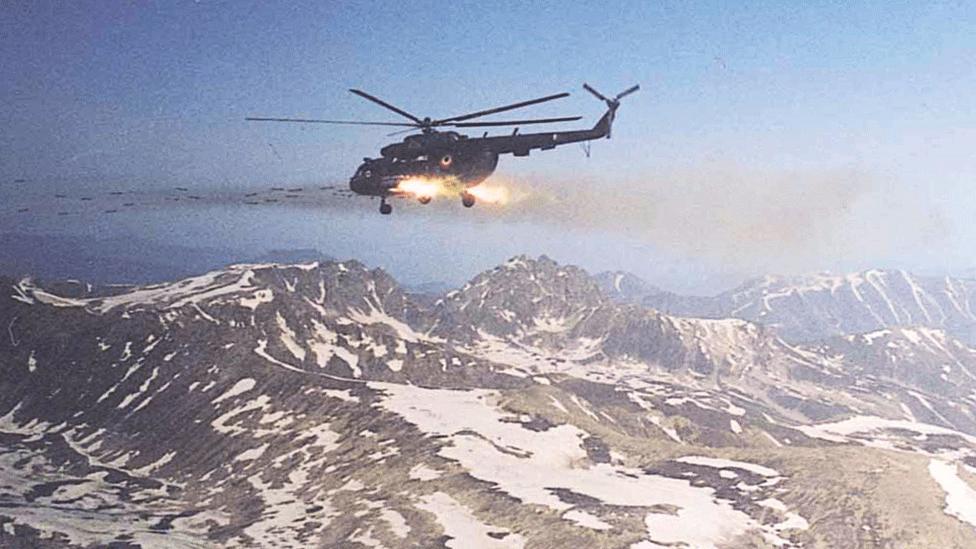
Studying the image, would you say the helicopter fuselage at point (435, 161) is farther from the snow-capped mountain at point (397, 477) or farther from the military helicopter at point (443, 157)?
the snow-capped mountain at point (397, 477)

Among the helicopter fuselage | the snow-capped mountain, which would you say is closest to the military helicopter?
the helicopter fuselage

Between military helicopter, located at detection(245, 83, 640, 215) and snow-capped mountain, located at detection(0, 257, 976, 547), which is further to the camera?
snow-capped mountain, located at detection(0, 257, 976, 547)

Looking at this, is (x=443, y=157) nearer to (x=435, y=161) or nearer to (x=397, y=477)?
(x=435, y=161)

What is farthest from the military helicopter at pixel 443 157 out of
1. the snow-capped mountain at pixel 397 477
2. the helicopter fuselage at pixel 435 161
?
the snow-capped mountain at pixel 397 477

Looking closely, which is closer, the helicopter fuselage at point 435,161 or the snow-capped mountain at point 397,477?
the helicopter fuselage at point 435,161

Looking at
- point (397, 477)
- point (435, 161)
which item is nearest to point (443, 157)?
point (435, 161)

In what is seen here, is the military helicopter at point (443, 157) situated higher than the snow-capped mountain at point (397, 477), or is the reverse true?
the military helicopter at point (443, 157)

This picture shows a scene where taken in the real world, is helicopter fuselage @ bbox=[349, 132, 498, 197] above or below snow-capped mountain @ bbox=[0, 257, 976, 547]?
above

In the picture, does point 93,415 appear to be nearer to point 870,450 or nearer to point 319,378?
point 319,378

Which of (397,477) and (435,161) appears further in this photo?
(397,477)

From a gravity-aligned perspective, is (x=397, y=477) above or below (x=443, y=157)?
below

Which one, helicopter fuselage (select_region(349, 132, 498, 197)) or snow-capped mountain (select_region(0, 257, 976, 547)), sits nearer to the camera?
helicopter fuselage (select_region(349, 132, 498, 197))

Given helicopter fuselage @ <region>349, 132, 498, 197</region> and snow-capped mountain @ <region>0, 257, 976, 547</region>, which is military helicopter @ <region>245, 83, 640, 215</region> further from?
snow-capped mountain @ <region>0, 257, 976, 547</region>

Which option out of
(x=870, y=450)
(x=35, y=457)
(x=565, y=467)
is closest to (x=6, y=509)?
(x=35, y=457)
